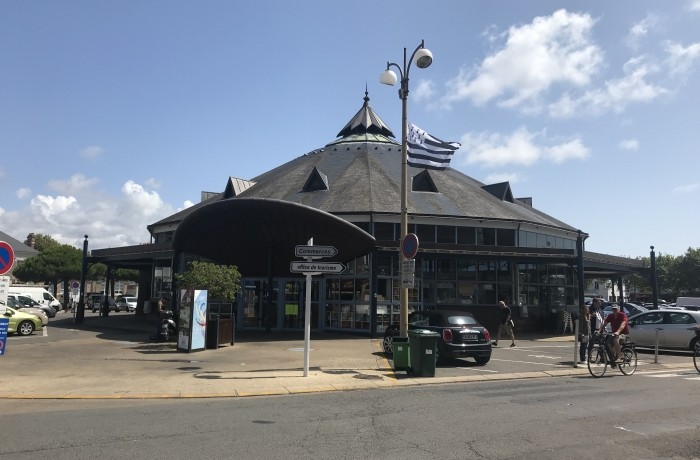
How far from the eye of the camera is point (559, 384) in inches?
454

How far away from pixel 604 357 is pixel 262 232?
13.6 metres

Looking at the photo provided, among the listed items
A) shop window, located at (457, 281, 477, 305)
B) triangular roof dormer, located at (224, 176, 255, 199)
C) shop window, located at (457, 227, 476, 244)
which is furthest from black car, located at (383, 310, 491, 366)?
triangular roof dormer, located at (224, 176, 255, 199)

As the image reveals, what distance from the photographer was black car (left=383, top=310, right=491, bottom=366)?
1437 cm

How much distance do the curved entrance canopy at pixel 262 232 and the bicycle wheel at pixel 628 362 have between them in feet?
33.0

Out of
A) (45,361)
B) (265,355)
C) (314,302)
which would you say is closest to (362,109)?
(314,302)

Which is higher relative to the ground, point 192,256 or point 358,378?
point 192,256

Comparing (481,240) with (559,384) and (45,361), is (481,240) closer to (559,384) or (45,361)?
(559,384)

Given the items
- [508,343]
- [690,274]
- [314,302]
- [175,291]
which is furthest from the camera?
[690,274]

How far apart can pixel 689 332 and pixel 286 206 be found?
15.0 meters

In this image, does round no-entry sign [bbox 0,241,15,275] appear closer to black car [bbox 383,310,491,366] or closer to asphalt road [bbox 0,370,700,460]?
asphalt road [bbox 0,370,700,460]

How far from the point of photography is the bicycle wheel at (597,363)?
1275 centimetres

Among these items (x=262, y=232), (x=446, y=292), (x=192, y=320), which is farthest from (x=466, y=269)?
(x=192, y=320)

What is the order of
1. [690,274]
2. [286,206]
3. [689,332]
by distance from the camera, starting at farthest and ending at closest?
[690,274], [286,206], [689,332]

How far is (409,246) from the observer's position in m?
13.2
